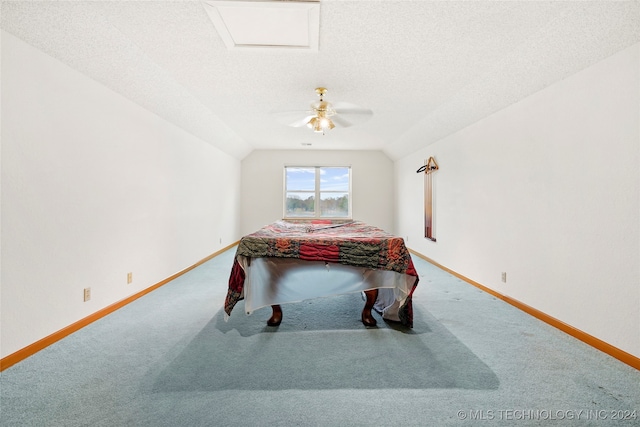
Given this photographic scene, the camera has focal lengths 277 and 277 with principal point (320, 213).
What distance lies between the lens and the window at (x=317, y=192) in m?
6.77

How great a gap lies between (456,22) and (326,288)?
2119 millimetres

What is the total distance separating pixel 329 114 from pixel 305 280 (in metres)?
1.84

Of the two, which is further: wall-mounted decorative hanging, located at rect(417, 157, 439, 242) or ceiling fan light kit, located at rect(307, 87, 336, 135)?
wall-mounted decorative hanging, located at rect(417, 157, 439, 242)

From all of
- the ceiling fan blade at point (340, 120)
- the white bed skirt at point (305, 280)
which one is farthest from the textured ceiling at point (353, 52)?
the white bed skirt at point (305, 280)

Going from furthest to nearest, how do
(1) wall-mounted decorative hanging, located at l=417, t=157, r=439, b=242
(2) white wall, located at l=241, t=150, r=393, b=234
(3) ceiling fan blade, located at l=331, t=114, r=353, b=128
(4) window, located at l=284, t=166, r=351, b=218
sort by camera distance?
(4) window, located at l=284, t=166, r=351, b=218 → (2) white wall, located at l=241, t=150, r=393, b=234 → (1) wall-mounted decorative hanging, located at l=417, t=157, r=439, b=242 → (3) ceiling fan blade, located at l=331, t=114, r=353, b=128

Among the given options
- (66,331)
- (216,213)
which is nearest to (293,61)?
(66,331)

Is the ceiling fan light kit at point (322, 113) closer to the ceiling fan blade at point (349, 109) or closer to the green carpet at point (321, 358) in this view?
the ceiling fan blade at point (349, 109)

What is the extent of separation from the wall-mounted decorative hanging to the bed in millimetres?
2788

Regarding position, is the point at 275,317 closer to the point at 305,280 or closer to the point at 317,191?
the point at 305,280

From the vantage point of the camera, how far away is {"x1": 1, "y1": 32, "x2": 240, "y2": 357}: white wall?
177 cm

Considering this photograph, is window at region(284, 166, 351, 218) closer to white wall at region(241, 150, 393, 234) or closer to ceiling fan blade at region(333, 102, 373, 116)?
white wall at region(241, 150, 393, 234)

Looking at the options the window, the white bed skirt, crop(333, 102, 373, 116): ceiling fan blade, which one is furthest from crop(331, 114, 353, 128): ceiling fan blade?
the window

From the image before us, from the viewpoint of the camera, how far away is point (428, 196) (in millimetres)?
4844

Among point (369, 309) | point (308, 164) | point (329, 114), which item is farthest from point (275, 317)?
point (308, 164)
